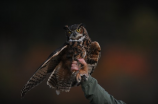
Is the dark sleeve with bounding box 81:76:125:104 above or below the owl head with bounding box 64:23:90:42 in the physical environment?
below

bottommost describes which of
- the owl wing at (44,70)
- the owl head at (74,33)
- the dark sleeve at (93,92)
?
the dark sleeve at (93,92)

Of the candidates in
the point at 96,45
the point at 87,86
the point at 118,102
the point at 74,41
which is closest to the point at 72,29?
the point at 74,41

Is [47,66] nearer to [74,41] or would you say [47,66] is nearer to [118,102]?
[74,41]

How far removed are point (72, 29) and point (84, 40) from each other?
0.12 metres

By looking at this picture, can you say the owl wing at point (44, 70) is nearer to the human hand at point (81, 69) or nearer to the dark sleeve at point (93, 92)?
the human hand at point (81, 69)

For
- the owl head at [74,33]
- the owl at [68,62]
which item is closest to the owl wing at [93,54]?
the owl at [68,62]


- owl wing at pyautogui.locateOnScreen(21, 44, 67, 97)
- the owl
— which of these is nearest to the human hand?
the owl

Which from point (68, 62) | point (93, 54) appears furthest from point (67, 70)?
point (93, 54)

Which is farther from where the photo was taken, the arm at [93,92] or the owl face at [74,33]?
the owl face at [74,33]

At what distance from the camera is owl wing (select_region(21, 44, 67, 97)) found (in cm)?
124

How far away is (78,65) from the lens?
52.2 inches

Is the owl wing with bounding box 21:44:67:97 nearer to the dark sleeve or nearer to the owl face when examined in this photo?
the owl face

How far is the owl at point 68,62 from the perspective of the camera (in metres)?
1.30

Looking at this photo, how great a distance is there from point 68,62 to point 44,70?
0.17 metres
